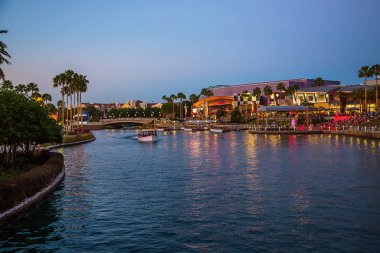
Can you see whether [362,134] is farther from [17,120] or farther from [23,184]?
[23,184]

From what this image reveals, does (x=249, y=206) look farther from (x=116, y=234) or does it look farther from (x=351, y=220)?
(x=116, y=234)

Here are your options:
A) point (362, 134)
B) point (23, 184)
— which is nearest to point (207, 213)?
point (23, 184)

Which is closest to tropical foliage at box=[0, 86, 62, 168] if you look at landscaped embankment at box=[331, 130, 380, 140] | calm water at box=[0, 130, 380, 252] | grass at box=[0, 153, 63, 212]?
grass at box=[0, 153, 63, 212]

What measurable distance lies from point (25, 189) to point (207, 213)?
13.0 metres

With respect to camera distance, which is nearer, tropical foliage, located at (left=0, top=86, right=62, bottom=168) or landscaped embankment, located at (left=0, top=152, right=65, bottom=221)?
landscaped embankment, located at (left=0, top=152, right=65, bottom=221)

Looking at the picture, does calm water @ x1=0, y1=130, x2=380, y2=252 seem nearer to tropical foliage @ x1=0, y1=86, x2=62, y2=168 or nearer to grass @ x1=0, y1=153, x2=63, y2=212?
grass @ x1=0, y1=153, x2=63, y2=212

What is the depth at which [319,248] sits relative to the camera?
2095 cm

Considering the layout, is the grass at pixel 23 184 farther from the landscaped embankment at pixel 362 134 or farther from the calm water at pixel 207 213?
the landscaped embankment at pixel 362 134

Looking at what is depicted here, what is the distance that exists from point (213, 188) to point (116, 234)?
1570 centimetres

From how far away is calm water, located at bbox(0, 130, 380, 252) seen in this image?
72.3ft

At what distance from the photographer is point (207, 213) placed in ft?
93.8

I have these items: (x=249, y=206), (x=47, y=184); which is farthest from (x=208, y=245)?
(x=47, y=184)

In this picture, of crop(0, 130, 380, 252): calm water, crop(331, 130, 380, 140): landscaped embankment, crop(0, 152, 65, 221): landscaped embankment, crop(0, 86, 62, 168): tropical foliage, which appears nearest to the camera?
crop(0, 130, 380, 252): calm water

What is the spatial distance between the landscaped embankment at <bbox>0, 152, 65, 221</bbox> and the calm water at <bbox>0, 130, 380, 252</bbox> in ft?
2.65
